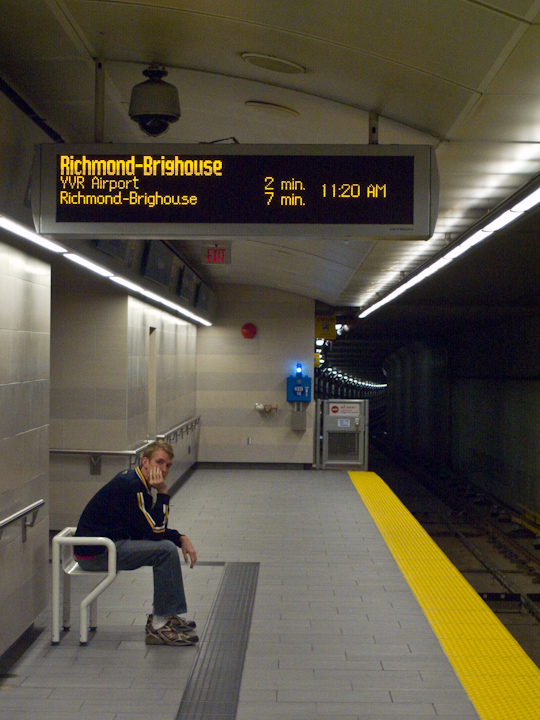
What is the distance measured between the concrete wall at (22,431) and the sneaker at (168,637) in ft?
2.69

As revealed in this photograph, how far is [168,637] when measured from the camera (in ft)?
15.1

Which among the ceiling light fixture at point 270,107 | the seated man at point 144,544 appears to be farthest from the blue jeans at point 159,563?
the ceiling light fixture at point 270,107

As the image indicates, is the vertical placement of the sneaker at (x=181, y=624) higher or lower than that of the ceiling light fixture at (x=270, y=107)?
lower

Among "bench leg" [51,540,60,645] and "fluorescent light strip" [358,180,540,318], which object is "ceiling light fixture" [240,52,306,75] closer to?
"fluorescent light strip" [358,180,540,318]

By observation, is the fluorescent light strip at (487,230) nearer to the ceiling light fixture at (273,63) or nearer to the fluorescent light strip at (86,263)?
the ceiling light fixture at (273,63)

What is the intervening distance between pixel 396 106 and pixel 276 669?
10.9ft

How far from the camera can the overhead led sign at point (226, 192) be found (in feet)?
11.4

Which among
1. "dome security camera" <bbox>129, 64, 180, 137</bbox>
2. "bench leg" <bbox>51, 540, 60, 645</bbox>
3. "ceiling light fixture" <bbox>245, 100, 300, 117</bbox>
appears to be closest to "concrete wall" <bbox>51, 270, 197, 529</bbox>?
"bench leg" <bbox>51, 540, 60, 645</bbox>

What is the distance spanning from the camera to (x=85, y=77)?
12.5 feet

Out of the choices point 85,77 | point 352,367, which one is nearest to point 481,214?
point 85,77

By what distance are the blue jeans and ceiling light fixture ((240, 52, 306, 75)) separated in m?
2.92

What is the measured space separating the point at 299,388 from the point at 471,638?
8.27 m

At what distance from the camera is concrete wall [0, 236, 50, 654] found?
4289 mm

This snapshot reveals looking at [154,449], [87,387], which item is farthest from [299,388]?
[154,449]
